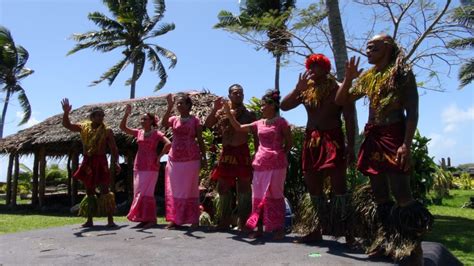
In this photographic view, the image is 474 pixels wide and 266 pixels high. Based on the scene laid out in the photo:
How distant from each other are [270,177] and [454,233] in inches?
228

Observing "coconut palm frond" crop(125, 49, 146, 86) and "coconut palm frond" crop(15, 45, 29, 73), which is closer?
"coconut palm frond" crop(125, 49, 146, 86)

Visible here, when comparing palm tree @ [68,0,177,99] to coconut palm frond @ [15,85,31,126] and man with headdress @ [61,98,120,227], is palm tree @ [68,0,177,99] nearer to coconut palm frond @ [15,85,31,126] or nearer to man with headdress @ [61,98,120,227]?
coconut palm frond @ [15,85,31,126]

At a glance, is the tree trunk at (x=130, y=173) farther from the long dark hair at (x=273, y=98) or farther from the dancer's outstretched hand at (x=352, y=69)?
the dancer's outstretched hand at (x=352, y=69)

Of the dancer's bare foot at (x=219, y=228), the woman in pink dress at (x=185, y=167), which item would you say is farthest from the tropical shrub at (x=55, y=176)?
the dancer's bare foot at (x=219, y=228)

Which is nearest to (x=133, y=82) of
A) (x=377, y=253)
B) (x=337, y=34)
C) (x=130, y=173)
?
(x=130, y=173)

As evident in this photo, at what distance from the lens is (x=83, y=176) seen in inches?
226

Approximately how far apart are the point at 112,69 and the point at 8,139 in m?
10.0

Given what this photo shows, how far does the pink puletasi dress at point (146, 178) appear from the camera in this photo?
5641 millimetres

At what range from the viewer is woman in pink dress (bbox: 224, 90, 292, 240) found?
452 centimetres

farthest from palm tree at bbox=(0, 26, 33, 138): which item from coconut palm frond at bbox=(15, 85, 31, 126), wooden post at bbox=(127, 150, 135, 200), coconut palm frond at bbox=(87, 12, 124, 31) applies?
wooden post at bbox=(127, 150, 135, 200)

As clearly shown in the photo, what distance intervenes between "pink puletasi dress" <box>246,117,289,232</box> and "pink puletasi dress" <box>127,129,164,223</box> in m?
1.55

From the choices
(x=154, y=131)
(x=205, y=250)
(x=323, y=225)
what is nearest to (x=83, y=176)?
(x=154, y=131)

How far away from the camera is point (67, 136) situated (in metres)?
13.9

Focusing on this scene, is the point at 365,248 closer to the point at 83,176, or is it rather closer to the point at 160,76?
the point at 83,176
